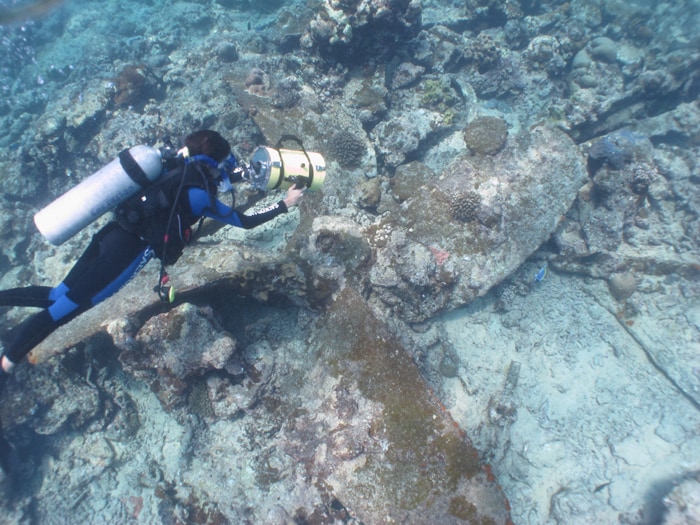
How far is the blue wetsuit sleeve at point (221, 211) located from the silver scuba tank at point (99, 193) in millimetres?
534

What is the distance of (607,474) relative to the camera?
5.88m

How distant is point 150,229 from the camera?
4000mm

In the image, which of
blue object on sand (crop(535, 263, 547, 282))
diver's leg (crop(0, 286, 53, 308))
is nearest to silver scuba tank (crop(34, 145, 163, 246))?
diver's leg (crop(0, 286, 53, 308))

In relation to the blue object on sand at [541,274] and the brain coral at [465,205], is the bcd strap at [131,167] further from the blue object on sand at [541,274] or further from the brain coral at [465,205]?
the blue object on sand at [541,274]

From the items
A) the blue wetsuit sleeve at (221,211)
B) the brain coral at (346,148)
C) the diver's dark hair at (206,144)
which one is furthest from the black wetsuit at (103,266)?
the brain coral at (346,148)

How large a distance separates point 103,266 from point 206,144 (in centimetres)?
197

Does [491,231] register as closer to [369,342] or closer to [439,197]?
[439,197]

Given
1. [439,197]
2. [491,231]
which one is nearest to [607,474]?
[491,231]

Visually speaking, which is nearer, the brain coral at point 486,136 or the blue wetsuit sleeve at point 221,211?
the blue wetsuit sleeve at point 221,211

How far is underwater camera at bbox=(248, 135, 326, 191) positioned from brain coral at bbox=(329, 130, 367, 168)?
2.83 metres

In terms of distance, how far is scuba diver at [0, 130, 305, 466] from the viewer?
12.7 ft

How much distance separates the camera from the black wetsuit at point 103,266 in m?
4.15

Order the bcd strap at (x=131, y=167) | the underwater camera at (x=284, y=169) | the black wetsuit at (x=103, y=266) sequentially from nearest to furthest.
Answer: the bcd strap at (x=131, y=167), the black wetsuit at (x=103, y=266), the underwater camera at (x=284, y=169)

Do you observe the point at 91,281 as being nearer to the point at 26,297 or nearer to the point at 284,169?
the point at 26,297
